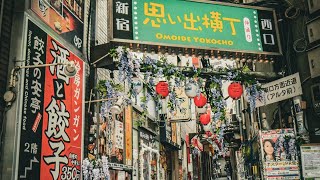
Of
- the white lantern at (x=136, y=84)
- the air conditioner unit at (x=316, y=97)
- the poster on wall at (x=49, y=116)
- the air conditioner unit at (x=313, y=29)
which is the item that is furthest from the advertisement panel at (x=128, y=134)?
the air conditioner unit at (x=313, y=29)

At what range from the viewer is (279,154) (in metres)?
10.4

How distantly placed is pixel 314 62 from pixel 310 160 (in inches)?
122

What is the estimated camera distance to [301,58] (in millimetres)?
11938

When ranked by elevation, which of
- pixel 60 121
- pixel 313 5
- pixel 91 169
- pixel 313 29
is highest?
pixel 313 5

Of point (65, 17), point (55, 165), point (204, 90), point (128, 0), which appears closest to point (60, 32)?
point (65, 17)

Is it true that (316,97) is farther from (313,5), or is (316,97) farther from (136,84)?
(136,84)

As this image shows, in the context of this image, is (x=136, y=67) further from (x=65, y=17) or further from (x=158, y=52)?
(x=65, y=17)

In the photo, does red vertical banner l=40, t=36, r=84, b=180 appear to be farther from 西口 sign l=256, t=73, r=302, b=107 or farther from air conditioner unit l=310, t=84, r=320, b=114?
air conditioner unit l=310, t=84, r=320, b=114

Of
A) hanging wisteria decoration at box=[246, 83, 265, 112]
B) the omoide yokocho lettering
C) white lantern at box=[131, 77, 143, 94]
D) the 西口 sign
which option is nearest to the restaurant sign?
the omoide yokocho lettering

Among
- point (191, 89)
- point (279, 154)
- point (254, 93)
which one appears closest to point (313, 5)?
point (254, 93)

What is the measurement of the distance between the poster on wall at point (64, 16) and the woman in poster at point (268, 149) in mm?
6732

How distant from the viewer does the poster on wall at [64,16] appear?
8.12 meters

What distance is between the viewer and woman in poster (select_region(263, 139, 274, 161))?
34.4 ft

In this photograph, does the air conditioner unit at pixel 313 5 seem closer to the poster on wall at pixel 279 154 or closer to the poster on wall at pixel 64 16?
the poster on wall at pixel 279 154
